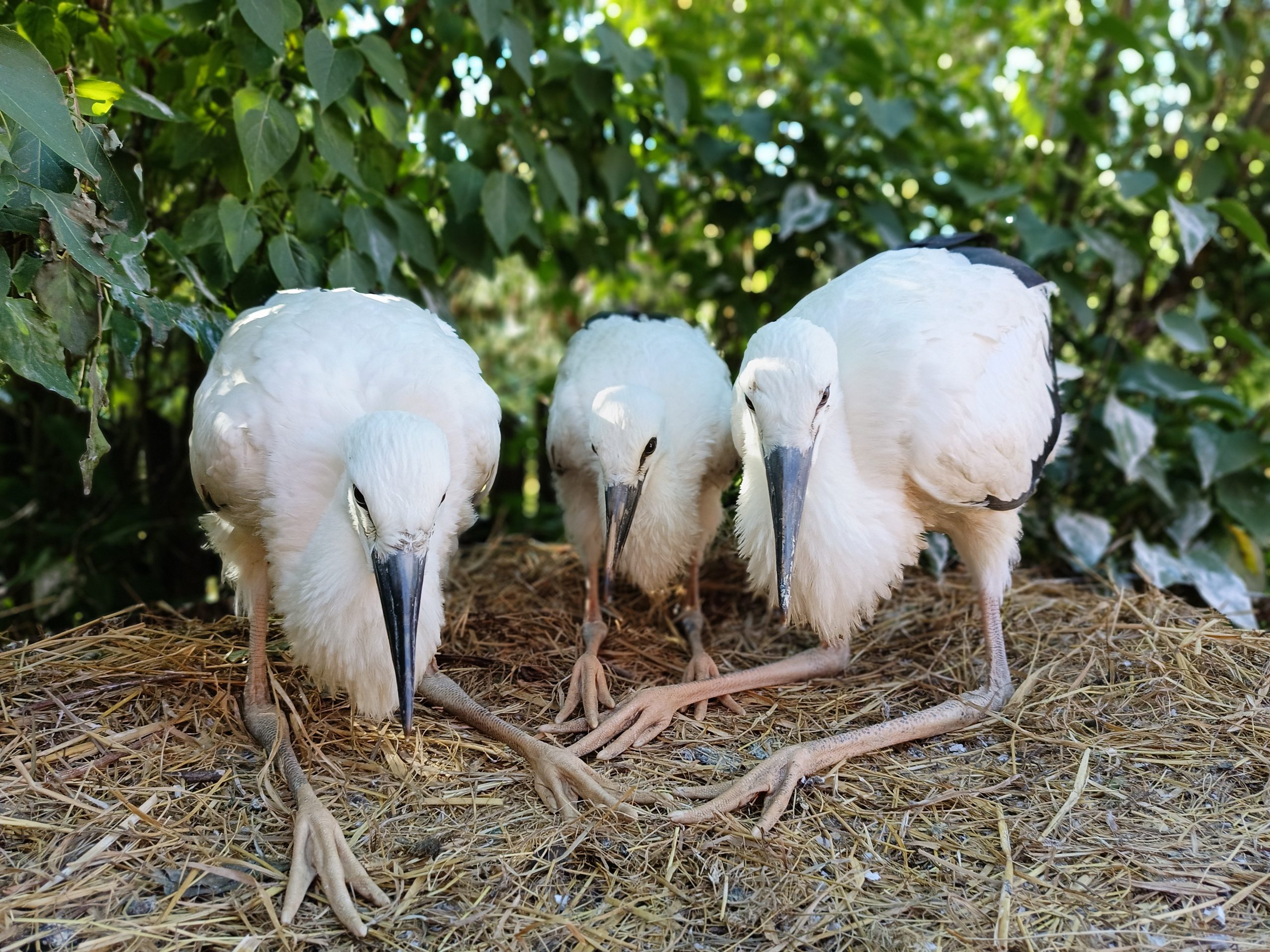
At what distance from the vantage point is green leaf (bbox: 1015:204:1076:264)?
3.76 m

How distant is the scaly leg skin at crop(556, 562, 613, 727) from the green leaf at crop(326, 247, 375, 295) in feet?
4.18

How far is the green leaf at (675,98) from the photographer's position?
3.63 metres

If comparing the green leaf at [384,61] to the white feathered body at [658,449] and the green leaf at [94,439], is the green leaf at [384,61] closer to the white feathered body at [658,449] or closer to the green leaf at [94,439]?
the white feathered body at [658,449]

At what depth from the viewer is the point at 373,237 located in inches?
124

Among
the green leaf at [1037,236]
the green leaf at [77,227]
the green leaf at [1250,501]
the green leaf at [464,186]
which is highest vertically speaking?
the green leaf at [77,227]

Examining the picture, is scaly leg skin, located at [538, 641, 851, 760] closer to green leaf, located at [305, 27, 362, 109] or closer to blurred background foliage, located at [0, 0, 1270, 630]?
blurred background foliage, located at [0, 0, 1270, 630]

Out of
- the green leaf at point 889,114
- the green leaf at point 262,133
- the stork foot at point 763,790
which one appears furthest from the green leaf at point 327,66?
the stork foot at point 763,790

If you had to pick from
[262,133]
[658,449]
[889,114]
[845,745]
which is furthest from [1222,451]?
[262,133]

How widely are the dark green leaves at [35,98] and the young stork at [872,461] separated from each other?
5.60 feet

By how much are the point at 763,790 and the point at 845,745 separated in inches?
12.8

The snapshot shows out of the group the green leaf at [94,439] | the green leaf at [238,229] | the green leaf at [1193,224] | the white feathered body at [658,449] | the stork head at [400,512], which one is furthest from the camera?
the green leaf at [1193,224]

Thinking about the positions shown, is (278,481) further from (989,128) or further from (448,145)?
(989,128)

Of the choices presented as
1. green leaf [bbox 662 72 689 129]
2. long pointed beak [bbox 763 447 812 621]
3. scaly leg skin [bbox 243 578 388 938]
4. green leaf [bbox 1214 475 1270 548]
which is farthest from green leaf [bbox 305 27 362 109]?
green leaf [bbox 1214 475 1270 548]

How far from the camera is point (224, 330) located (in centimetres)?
297
